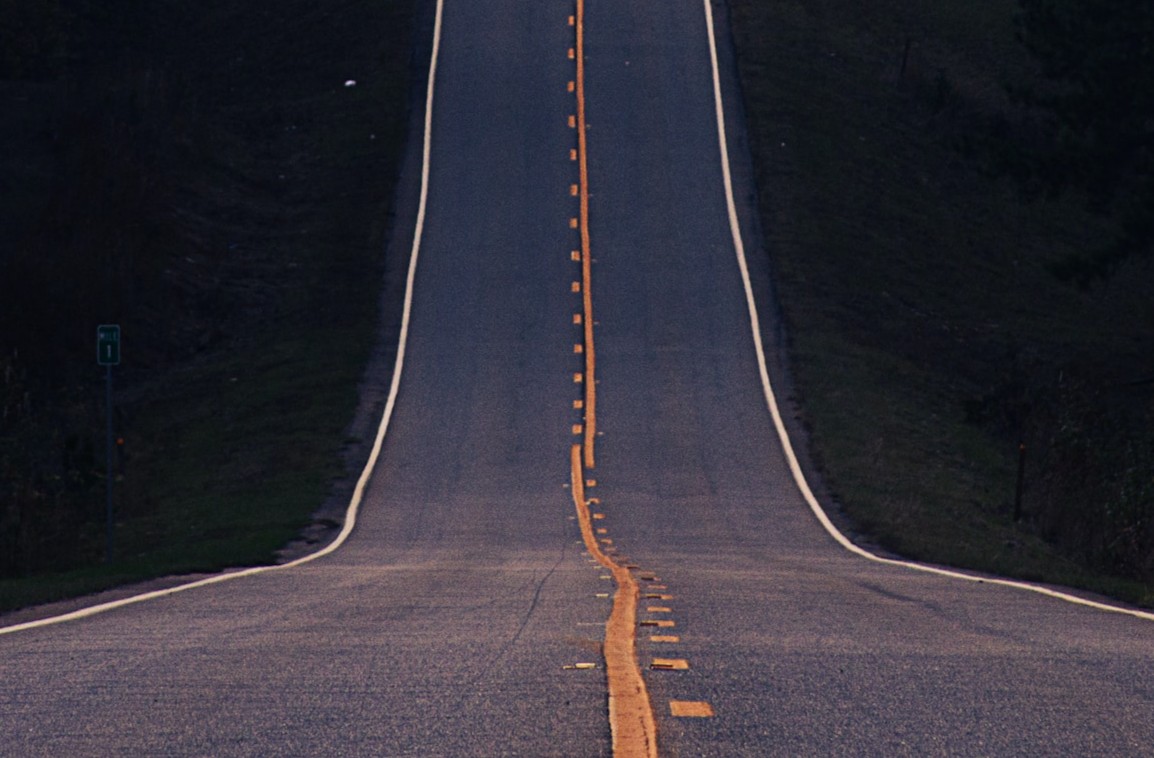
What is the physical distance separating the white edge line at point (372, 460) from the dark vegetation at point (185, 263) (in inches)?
27.2

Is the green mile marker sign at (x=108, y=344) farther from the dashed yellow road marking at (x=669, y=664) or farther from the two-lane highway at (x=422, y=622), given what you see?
the dashed yellow road marking at (x=669, y=664)

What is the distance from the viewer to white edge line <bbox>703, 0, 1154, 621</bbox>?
48.8 feet

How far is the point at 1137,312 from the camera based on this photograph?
45.1m

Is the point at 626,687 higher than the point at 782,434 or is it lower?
lower

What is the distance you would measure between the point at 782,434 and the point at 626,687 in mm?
22322

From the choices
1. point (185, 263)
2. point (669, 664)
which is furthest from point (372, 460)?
point (669, 664)

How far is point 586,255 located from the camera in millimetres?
41625

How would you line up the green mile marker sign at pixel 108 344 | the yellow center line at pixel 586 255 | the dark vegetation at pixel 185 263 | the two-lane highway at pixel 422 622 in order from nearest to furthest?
the two-lane highway at pixel 422 622, the green mile marker sign at pixel 108 344, the dark vegetation at pixel 185 263, the yellow center line at pixel 586 255

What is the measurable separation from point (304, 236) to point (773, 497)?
21919 mm

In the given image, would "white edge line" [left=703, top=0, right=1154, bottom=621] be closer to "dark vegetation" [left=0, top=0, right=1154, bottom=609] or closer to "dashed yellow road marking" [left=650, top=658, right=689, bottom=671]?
"dark vegetation" [left=0, top=0, right=1154, bottom=609]

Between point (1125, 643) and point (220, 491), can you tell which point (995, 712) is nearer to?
point (1125, 643)

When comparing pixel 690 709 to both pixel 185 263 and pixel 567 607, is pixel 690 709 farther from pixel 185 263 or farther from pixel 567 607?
pixel 185 263

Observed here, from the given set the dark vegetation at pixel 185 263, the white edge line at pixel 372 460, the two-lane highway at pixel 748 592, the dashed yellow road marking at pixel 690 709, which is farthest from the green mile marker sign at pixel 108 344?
the dashed yellow road marking at pixel 690 709

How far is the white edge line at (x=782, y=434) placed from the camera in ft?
48.8
